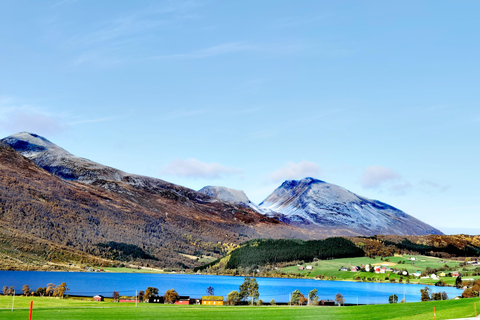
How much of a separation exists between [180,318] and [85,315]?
29.1 feet

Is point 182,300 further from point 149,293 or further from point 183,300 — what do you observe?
point 149,293

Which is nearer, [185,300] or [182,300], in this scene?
[185,300]

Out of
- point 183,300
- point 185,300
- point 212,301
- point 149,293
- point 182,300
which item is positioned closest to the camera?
point 149,293

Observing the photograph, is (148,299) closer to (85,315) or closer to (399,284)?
(85,315)

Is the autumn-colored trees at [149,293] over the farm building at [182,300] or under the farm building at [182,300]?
over

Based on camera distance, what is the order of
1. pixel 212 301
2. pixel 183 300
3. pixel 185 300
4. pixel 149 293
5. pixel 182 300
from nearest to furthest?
pixel 149 293, pixel 212 301, pixel 185 300, pixel 182 300, pixel 183 300

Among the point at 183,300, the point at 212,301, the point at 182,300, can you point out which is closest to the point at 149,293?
the point at 182,300

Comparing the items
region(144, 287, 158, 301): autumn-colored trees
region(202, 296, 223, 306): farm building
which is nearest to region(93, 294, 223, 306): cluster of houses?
region(202, 296, 223, 306): farm building

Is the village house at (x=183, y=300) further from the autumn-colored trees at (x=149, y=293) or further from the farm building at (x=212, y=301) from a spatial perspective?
the autumn-colored trees at (x=149, y=293)

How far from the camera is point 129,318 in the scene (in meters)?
42.5

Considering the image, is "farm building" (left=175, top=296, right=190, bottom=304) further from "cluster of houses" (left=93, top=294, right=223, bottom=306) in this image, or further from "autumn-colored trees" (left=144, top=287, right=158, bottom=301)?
"autumn-colored trees" (left=144, top=287, right=158, bottom=301)

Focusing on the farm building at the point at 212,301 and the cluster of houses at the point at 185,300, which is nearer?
the cluster of houses at the point at 185,300

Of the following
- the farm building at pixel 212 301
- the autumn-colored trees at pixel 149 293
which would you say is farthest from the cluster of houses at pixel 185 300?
the autumn-colored trees at pixel 149 293

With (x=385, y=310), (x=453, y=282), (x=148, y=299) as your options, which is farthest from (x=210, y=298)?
(x=453, y=282)
